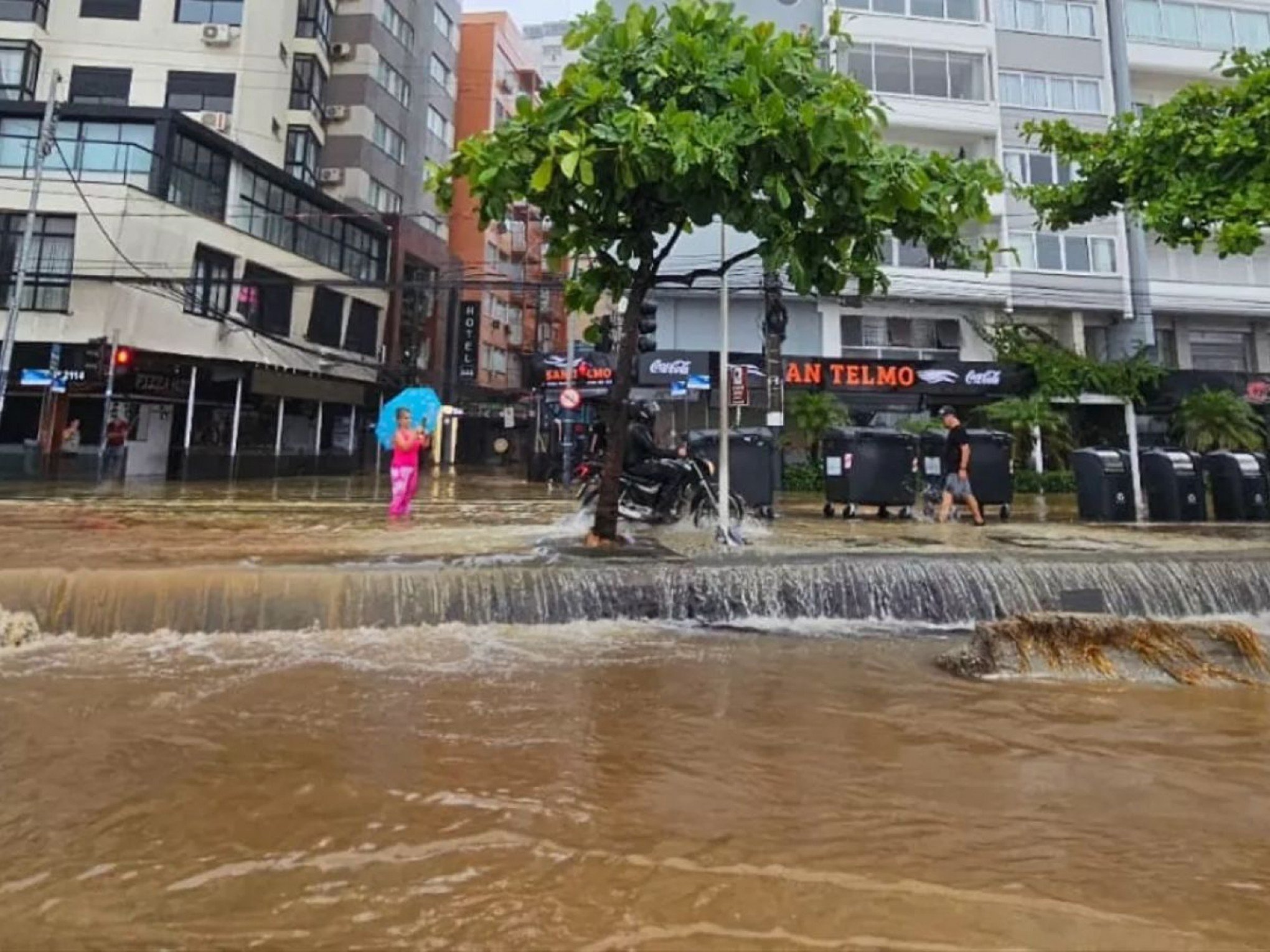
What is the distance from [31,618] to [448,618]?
2.76 meters

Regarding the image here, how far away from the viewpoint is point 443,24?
4206 cm

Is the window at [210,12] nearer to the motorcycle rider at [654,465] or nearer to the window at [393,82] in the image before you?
the window at [393,82]

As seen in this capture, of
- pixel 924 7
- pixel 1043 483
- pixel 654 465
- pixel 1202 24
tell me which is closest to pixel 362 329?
pixel 924 7

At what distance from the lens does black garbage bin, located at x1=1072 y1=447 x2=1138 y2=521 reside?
38.5 ft

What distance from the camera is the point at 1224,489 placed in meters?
12.2

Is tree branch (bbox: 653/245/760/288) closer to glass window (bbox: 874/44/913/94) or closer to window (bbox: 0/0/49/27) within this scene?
glass window (bbox: 874/44/913/94)

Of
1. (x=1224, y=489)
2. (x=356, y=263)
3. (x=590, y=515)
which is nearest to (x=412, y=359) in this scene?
(x=356, y=263)

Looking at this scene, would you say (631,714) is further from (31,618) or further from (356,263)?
(356,263)

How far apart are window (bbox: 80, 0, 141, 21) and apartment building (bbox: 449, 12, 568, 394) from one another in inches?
614

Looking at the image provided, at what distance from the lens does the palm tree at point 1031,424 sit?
2173 centimetres

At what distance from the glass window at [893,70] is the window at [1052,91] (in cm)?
323

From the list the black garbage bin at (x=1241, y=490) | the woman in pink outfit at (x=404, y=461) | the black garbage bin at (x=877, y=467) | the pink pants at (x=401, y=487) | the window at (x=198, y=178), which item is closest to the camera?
the woman in pink outfit at (x=404, y=461)

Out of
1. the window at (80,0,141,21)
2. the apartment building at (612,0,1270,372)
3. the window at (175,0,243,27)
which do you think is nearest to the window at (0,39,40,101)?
the window at (80,0,141,21)

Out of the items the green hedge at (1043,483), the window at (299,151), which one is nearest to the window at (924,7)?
the green hedge at (1043,483)
